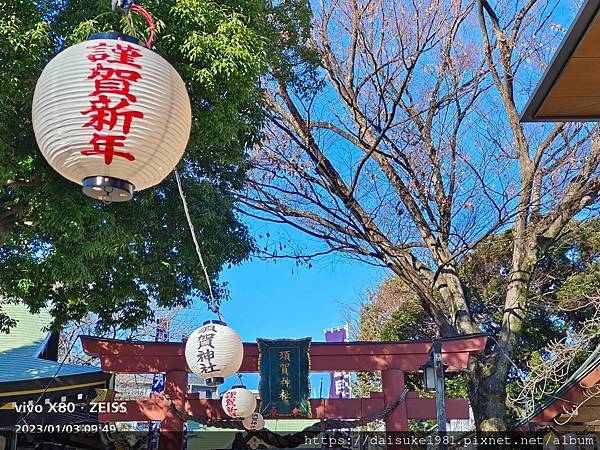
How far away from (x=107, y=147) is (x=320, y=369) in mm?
6853

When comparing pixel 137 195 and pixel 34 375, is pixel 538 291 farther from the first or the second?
A: pixel 34 375

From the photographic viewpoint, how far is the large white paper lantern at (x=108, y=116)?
2432mm

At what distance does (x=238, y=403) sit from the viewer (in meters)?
8.03

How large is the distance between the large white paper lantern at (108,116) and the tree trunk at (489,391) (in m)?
6.57

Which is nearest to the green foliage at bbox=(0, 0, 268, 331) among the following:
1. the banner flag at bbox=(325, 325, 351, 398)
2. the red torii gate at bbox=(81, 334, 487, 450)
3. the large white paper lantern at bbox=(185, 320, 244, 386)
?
the red torii gate at bbox=(81, 334, 487, 450)

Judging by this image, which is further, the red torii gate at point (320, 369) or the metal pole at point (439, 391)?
the red torii gate at point (320, 369)

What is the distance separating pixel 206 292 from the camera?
8.38m

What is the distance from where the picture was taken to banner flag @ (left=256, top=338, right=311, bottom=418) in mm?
8430

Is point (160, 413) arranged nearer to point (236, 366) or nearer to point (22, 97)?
point (236, 366)

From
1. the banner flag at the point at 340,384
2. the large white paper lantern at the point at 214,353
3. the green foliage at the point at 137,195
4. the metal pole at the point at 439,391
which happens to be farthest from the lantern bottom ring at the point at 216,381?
the banner flag at the point at 340,384

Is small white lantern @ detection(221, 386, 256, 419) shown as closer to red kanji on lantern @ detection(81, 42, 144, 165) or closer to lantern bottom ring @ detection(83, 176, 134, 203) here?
lantern bottom ring @ detection(83, 176, 134, 203)

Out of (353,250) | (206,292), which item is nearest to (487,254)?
(353,250)
